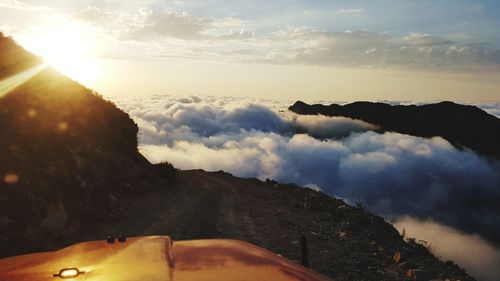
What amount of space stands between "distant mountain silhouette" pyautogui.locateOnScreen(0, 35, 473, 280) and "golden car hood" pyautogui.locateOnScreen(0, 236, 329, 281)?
7.26 m

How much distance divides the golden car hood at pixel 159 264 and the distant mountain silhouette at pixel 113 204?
7.26m

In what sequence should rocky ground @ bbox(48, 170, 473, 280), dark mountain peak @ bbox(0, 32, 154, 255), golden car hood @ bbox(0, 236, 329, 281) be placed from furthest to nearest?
dark mountain peak @ bbox(0, 32, 154, 255), rocky ground @ bbox(48, 170, 473, 280), golden car hood @ bbox(0, 236, 329, 281)

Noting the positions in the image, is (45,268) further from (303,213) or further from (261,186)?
(261,186)

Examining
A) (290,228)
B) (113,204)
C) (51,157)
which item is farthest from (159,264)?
(113,204)

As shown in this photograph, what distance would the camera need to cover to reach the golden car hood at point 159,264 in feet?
11.8

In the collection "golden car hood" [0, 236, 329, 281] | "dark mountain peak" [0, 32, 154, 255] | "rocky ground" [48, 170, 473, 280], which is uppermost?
"golden car hood" [0, 236, 329, 281]

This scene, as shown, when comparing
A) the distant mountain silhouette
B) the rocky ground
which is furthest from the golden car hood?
the rocky ground

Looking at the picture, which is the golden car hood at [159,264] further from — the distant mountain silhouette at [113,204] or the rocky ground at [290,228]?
the rocky ground at [290,228]

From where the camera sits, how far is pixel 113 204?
16.1m

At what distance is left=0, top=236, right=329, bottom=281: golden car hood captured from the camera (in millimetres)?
3605

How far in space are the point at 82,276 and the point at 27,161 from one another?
11.3 meters

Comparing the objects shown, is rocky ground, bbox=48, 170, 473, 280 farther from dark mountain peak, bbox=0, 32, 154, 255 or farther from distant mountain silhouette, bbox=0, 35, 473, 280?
dark mountain peak, bbox=0, 32, 154, 255

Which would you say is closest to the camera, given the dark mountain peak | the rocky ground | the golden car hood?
the golden car hood

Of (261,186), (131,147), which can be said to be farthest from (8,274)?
(261,186)
